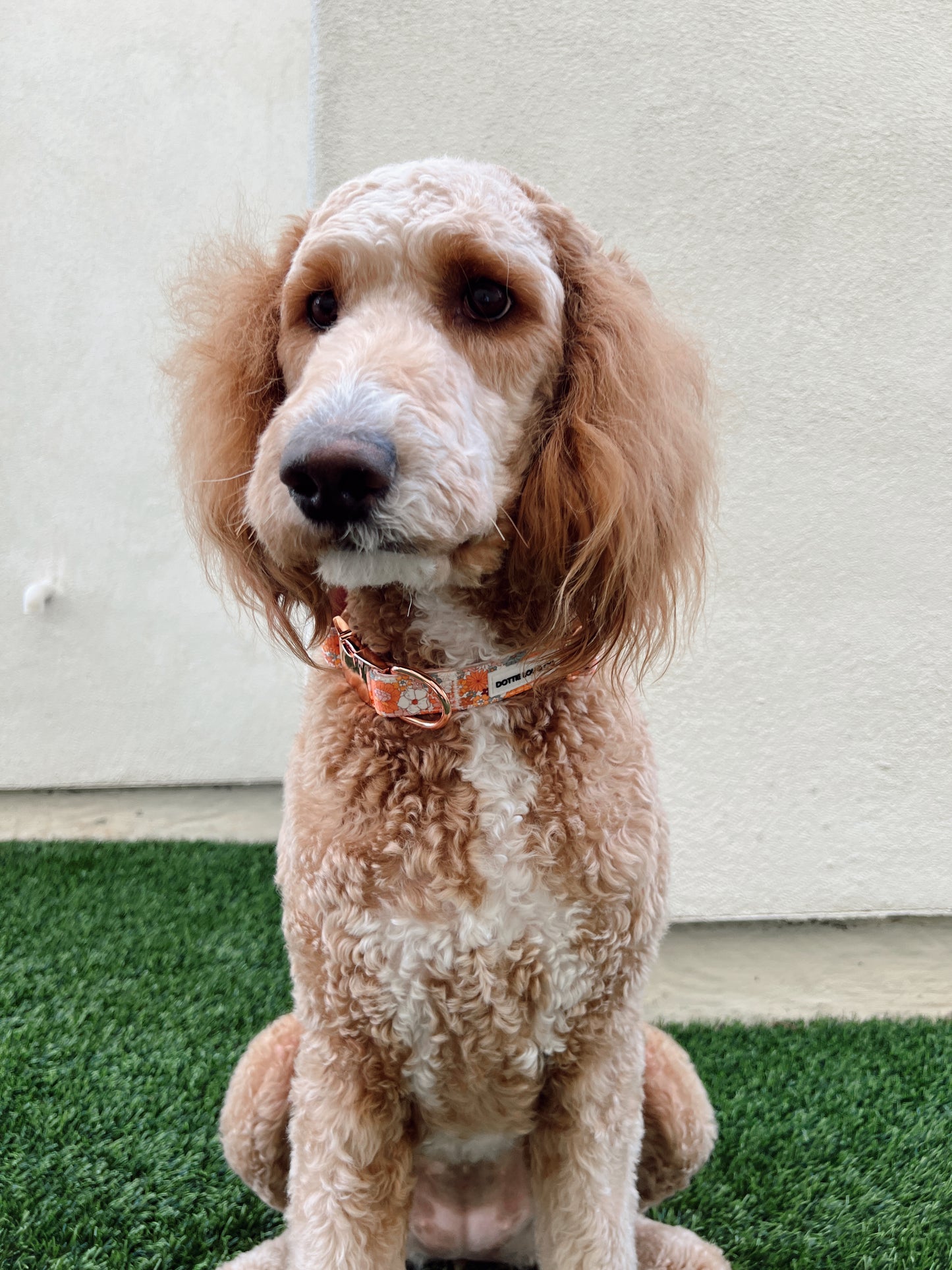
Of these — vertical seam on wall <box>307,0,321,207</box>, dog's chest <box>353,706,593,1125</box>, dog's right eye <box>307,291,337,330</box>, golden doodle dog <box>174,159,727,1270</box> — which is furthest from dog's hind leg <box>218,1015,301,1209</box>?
vertical seam on wall <box>307,0,321,207</box>

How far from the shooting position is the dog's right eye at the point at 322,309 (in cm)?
70

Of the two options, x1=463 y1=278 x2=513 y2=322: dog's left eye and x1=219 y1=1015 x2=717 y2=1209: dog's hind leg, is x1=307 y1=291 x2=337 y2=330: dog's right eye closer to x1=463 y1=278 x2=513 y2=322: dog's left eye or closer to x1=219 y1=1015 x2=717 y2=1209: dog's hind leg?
x1=463 y1=278 x2=513 y2=322: dog's left eye

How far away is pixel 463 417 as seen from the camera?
0.60m

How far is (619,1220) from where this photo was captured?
0.74m

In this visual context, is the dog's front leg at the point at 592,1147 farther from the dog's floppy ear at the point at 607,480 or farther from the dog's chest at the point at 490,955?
the dog's floppy ear at the point at 607,480

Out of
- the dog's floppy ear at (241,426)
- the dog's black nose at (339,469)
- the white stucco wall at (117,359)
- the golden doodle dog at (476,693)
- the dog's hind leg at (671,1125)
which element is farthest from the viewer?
the white stucco wall at (117,359)

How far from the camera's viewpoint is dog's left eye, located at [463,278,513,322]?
66 cm

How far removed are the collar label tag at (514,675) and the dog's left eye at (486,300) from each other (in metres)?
0.27

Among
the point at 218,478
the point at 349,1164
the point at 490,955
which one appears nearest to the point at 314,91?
the point at 218,478

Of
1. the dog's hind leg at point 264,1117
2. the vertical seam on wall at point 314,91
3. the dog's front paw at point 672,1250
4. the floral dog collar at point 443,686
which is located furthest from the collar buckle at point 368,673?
the vertical seam on wall at point 314,91

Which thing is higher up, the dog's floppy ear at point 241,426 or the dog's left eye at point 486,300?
the dog's left eye at point 486,300

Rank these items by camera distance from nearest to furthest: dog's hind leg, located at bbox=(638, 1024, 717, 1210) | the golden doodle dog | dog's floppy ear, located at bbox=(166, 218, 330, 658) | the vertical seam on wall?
1. the golden doodle dog
2. dog's floppy ear, located at bbox=(166, 218, 330, 658)
3. dog's hind leg, located at bbox=(638, 1024, 717, 1210)
4. the vertical seam on wall

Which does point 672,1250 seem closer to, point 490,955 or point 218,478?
point 490,955

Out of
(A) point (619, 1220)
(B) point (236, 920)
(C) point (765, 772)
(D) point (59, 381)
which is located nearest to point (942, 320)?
(C) point (765, 772)
